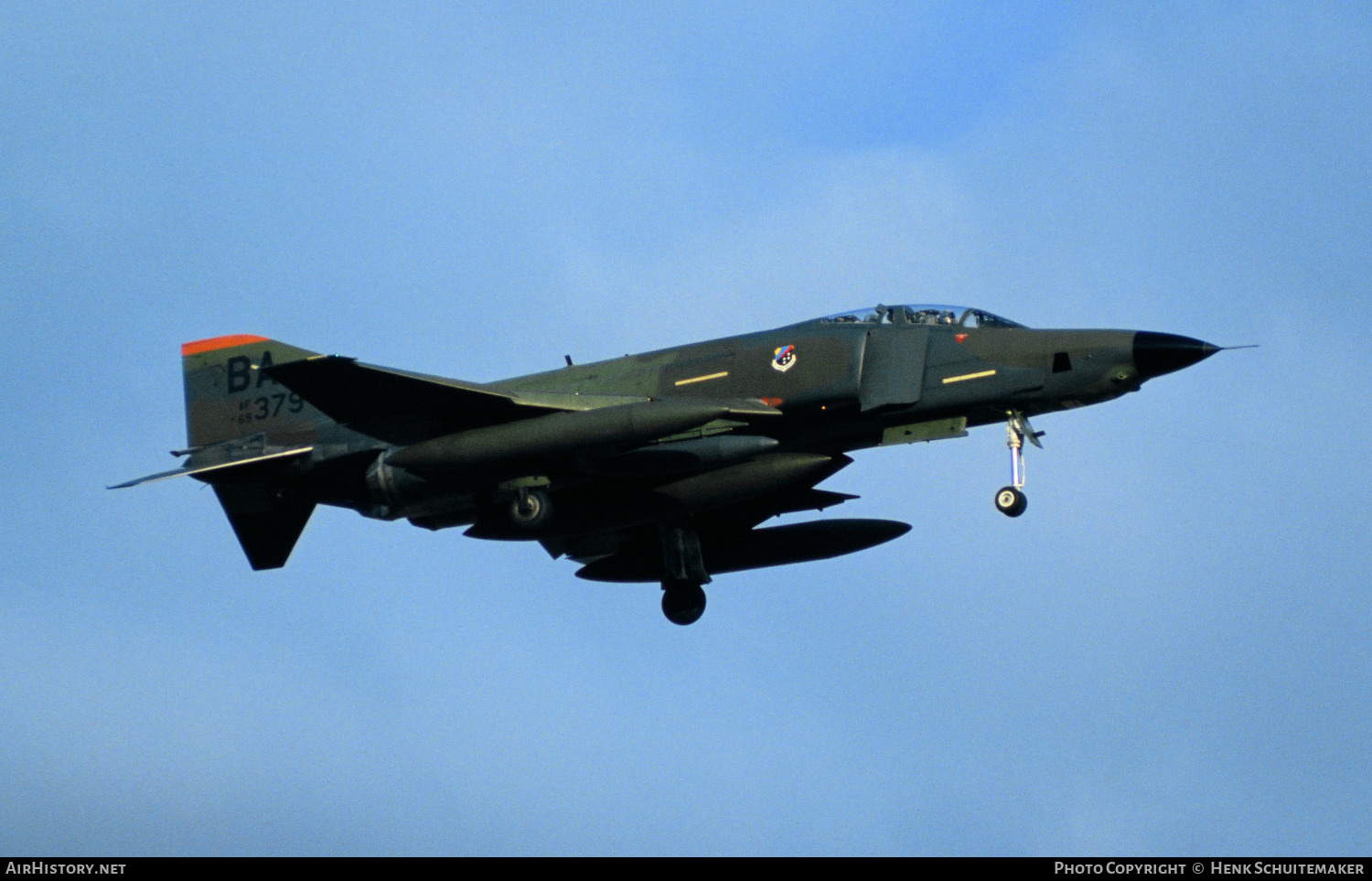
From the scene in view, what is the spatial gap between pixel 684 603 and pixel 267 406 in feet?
24.3

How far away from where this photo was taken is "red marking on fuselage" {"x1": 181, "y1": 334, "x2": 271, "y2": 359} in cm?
2834

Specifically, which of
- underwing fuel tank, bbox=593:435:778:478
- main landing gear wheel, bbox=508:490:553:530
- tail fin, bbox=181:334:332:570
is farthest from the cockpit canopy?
tail fin, bbox=181:334:332:570

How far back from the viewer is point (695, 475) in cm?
2616

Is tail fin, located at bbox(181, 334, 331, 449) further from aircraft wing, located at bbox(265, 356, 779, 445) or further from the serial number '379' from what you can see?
aircraft wing, located at bbox(265, 356, 779, 445)

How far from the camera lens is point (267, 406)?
90.4ft

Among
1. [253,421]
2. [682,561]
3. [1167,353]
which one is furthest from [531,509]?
[1167,353]

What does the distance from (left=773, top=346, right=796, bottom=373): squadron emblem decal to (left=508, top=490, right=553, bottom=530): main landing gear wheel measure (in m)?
A: 3.80

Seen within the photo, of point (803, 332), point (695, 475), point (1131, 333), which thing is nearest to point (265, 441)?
point (695, 475)

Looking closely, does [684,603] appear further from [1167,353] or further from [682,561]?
[1167,353]

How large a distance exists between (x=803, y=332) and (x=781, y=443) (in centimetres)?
163

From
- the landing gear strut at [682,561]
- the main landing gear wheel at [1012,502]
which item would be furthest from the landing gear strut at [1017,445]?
the landing gear strut at [682,561]

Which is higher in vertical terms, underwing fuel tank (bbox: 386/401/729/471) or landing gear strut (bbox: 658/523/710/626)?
underwing fuel tank (bbox: 386/401/729/471)
